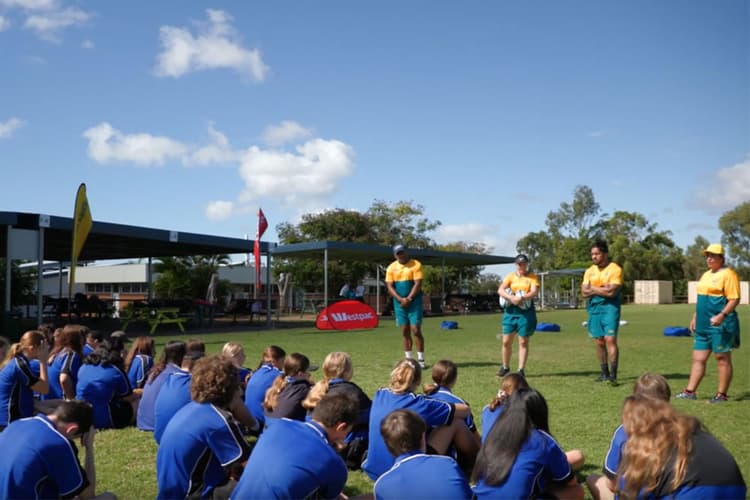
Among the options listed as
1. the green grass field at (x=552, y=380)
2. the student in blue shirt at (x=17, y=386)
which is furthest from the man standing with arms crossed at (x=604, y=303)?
the student in blue shirt at (x=17, y=386)

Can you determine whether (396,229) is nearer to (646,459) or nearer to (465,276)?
(465,276)

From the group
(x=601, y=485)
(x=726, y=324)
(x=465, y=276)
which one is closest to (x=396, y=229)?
(x=465, y=276)

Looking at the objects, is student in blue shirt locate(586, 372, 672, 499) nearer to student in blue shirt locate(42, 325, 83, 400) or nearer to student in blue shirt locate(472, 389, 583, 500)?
student in blue shirt locate(472, 389, 583, 500)

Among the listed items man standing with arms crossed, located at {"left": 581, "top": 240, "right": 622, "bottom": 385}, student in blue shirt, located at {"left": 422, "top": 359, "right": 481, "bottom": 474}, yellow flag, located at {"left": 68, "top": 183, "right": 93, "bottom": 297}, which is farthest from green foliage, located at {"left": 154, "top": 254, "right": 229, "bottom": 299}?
student in blue shirt, located at {"left": 422, "top": 359, "right": 481, "bottom": 474}

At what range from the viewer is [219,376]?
374cm

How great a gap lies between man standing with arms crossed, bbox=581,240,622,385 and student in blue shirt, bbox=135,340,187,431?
17.3 ft

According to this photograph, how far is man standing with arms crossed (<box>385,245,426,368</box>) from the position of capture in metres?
10.0

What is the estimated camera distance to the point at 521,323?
9.05m

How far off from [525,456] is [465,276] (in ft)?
167

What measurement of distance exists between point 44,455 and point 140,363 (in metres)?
3.74

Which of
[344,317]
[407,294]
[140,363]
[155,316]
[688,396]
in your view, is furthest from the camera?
[155,316]

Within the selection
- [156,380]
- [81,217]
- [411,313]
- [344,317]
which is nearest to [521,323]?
[411,313]

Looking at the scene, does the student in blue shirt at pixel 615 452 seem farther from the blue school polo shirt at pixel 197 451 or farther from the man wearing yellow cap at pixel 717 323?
the man wearing yellow cap at pixel 717 323

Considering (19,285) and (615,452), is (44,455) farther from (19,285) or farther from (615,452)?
(19,285)
